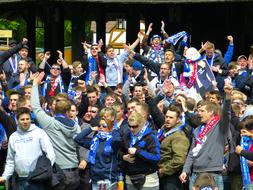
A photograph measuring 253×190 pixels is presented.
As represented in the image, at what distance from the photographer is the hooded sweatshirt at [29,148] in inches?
515

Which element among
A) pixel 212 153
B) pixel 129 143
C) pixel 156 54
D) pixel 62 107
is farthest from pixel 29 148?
pixel 156 54

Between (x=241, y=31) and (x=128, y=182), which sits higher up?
(x=241, y=31)

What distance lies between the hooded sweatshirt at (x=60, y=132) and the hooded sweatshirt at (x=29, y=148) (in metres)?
0.37

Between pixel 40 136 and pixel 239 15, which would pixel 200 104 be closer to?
pixel 40 136

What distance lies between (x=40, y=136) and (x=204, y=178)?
2795 millimetres

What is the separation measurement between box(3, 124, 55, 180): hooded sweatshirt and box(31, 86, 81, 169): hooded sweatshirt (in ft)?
1.21

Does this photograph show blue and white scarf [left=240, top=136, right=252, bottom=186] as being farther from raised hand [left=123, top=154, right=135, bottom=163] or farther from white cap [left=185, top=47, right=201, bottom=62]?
white cap [left=185, top=47, right=201, bottom=62]

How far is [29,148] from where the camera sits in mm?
13109

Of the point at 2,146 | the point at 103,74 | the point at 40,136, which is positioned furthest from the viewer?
the point at 103,74

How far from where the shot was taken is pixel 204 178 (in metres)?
11.3

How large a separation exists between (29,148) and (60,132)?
64 centimetres

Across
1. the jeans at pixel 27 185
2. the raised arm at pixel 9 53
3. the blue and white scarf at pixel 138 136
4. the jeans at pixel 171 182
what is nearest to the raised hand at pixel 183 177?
the jeans at pixel 171 182

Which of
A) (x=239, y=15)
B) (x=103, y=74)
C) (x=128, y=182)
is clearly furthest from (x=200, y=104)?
(x=239, y=15)

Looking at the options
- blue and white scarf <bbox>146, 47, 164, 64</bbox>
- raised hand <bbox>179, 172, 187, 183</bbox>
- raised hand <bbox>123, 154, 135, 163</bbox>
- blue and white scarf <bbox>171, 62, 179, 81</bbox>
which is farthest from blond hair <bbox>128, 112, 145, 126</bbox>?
blue and white scarf <bbox>146, 47, 164, 64</bbox>
